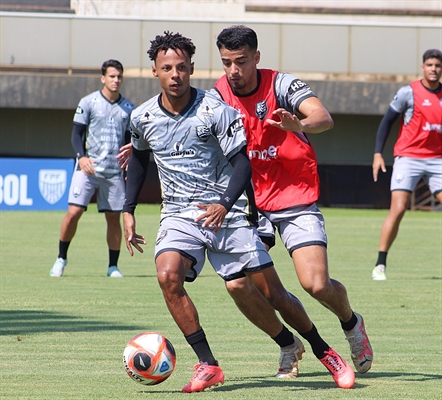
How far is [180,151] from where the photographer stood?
6.11 m

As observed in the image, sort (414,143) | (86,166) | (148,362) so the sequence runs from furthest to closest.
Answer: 1. (86,166)
2. (414,143)
3. (148,362)

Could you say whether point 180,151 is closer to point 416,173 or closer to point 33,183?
point 416,173

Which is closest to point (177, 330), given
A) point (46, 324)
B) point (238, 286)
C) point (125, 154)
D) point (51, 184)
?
point (46, 324)

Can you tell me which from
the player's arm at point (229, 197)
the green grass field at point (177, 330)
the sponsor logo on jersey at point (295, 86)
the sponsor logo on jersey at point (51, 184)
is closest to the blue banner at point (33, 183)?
the sponsor logo on jersey at point (51, 184)

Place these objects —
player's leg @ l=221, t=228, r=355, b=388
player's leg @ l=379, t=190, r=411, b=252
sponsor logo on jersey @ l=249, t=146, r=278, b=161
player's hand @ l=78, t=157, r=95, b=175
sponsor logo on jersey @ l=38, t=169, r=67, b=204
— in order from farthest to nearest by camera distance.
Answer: sponsor logo on jersey @ l=38, t=169, r=67, b=204, player's hand @ l=78, t=157, r=95, b=175, player's leg @ l=379, t=190, r=411, b=252, sponsor logo on jersey @ l=249, t=146, r=278, b=161, player's leg @ l=221, t=228, r=355, b=388

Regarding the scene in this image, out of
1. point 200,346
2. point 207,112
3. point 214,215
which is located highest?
point 207,112

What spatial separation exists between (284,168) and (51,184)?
17978mm

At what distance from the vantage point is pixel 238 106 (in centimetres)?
656

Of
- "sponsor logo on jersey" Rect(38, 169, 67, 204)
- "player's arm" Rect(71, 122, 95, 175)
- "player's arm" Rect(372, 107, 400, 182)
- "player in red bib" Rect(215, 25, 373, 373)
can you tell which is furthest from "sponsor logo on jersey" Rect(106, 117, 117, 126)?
"sponsor logo on jersey" Rect(38, 169, 67, 204)

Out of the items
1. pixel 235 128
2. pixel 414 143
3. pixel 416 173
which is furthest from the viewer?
pixel 414 143

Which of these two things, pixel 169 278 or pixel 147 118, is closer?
pixel 169 278

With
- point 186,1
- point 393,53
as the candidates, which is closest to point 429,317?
point 393,53

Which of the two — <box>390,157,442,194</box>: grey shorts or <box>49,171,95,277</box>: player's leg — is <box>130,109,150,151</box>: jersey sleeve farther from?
<box>390,157,442,194</box>: grey shorts

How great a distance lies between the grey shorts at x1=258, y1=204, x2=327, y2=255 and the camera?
6.44 meters
